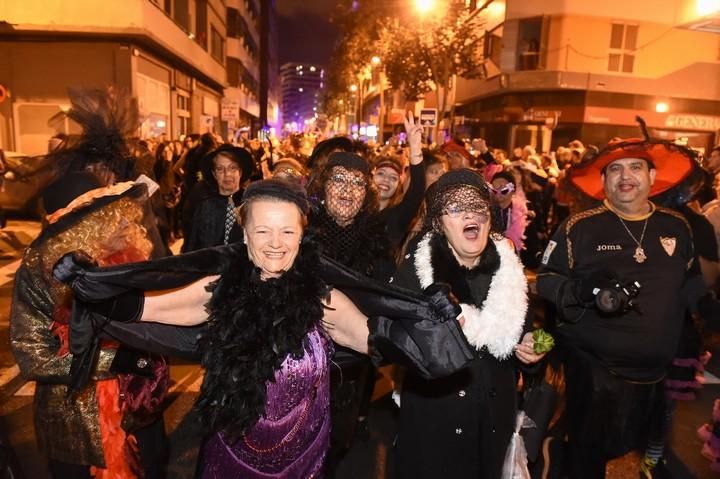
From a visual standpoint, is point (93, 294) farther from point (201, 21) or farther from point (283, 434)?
point (201, 21)

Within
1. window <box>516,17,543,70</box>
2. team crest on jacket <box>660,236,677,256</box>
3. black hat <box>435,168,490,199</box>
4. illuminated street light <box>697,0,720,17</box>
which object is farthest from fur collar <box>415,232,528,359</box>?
window <box>516,17,543,70</box>

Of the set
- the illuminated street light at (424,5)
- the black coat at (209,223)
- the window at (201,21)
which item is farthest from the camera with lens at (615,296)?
the window at (201,21)

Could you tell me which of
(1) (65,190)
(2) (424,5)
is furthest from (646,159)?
(2) (424,5)

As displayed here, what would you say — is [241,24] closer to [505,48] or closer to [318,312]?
[505,48]

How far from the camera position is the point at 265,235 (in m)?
2.20

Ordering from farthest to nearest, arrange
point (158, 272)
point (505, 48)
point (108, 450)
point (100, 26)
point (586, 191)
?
point (505, 48) → point (100, 26) → point (586, 191) → point (108, 450) → point (158, 272)

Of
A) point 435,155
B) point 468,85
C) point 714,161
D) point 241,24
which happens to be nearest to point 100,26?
point 435,155

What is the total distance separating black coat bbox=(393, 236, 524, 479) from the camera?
267 centimetres

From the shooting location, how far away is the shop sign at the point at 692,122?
85.1ft

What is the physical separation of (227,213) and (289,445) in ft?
9.41

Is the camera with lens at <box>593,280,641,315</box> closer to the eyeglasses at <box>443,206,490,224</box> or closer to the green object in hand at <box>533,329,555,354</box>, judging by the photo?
the green object in hand at <box>533,329,555,354</box>

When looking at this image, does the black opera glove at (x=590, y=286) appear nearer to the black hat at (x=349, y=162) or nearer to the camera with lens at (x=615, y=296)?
the camera with lens at (x=615, y=296)

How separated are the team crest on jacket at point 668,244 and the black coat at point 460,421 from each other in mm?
1213

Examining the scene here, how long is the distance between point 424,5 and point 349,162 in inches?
703
